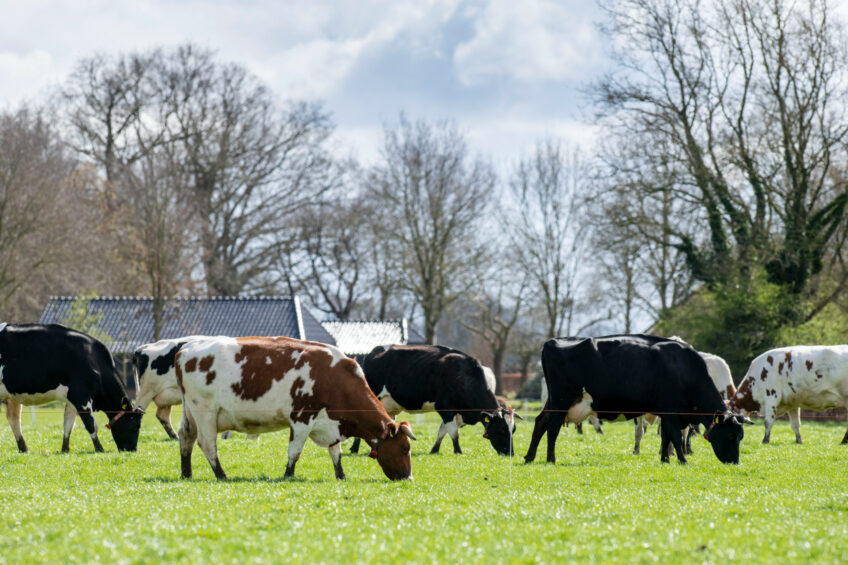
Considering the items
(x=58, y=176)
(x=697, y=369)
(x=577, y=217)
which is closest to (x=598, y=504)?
(x=697, y=369)

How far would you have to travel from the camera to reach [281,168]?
206 ft

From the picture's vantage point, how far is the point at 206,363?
13.4 metres

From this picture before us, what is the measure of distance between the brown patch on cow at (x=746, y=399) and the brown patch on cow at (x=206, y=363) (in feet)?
50.0

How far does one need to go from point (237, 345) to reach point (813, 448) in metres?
13.0

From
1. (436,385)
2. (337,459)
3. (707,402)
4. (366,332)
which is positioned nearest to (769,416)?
(707,402)

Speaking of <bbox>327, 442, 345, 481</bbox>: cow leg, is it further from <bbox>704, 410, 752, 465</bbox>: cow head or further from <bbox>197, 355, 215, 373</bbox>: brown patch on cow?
<bbox>704, 410, 752, 465</bbox>: cow head

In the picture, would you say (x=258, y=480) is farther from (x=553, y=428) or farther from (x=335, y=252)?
(x=335, y=252)

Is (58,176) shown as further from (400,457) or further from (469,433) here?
(400,457)

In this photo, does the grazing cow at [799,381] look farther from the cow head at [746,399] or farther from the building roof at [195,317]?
the building roof at [195,317]

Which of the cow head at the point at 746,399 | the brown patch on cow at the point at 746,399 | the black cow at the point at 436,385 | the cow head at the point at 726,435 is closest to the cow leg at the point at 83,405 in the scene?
the black cow at the point at 436,385

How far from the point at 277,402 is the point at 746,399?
14705 mm

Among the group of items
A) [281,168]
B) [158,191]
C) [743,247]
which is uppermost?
[281,168]

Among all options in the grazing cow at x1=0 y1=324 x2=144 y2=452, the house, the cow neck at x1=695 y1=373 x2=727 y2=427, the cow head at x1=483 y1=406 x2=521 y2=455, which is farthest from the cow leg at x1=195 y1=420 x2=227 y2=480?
the house

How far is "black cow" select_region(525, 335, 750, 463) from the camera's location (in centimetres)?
1653
